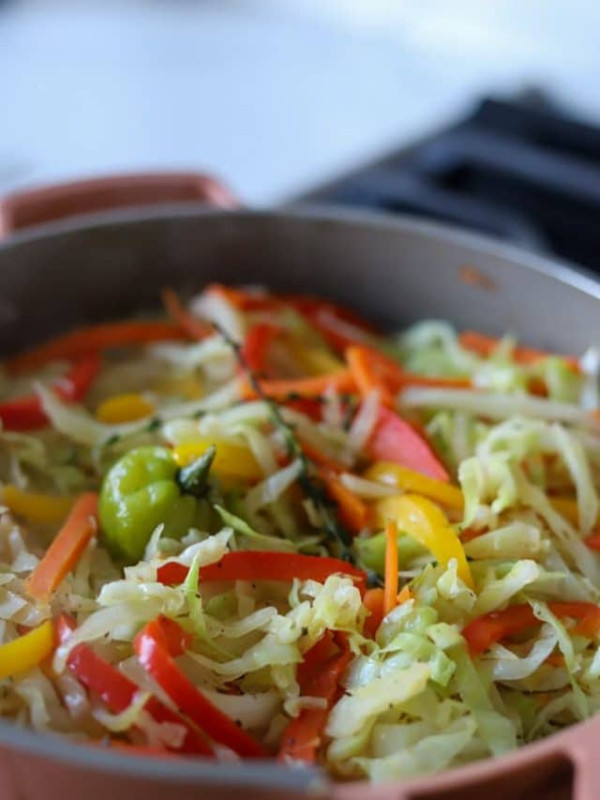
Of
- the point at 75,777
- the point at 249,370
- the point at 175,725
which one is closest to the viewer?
the point at 75,777

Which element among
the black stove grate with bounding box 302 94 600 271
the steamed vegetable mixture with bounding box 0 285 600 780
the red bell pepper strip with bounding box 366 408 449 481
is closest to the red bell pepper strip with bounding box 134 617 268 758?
the steamed vegetable mixture with bounding box 0 285 600 780

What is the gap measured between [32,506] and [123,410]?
176 millimetres

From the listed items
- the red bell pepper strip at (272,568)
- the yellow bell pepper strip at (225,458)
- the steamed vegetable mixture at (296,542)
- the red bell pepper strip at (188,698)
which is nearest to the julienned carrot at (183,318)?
the steamed vegetable mixture at (296,542)

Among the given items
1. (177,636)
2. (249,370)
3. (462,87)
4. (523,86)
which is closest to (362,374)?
(249,370)

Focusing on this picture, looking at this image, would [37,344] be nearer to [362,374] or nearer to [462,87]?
[362,374]

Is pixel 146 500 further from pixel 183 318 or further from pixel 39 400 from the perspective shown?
pixel 183 318

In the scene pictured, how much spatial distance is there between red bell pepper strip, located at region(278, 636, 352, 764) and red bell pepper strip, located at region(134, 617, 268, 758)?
0.03m

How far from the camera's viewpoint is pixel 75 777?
1.97 ft

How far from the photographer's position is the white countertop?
1.88 m

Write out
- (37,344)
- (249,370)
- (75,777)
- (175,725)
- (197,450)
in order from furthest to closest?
(37,344), (249,370), (197,450), (175,725), (75,777)

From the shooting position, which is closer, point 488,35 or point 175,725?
point 175,725

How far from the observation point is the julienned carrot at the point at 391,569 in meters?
0.86

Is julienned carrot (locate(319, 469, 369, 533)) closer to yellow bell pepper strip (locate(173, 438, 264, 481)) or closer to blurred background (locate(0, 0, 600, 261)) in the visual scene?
yellow bell pepper strip (locate(173, 438, 264, 481))

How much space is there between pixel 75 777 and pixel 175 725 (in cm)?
15
